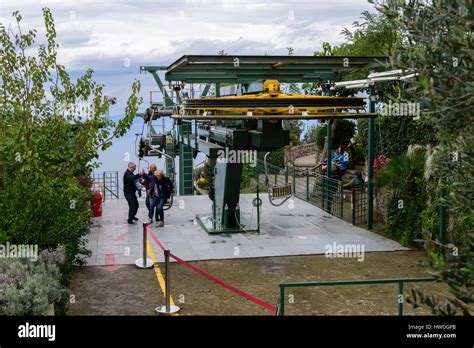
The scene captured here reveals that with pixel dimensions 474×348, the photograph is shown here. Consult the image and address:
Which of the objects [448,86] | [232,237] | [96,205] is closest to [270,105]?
[232,237]

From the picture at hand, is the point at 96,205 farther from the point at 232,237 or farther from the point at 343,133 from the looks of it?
the point at 343,133

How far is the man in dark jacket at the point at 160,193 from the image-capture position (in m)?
17.4

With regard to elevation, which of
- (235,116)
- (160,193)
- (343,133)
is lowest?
(160,193)

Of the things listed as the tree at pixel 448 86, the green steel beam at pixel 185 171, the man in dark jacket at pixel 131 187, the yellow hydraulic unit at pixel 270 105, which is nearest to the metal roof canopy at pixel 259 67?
Result: the yellow hydraulic unit at pixel 270 105

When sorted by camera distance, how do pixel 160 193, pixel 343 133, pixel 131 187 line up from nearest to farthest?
pixel 160 193 < pixel 131 187 < pixel 343 133

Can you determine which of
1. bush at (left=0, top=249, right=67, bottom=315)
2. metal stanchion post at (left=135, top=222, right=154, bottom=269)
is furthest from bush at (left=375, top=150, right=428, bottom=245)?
bush at (left=0, top=249, right=67, bottom=315)

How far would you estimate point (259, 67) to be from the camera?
49.2ft

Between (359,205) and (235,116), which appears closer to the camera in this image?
(235,116)

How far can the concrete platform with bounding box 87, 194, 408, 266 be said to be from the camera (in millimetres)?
14344

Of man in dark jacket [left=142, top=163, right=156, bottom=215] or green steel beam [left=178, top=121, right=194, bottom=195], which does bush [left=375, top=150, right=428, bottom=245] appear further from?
green steel beam [left=178, top=121, right=194, bottom=195]

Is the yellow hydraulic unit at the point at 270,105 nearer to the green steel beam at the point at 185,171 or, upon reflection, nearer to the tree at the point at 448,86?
the tree at the point at 448,86

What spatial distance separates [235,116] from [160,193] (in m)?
5.02

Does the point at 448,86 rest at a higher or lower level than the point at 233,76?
lower

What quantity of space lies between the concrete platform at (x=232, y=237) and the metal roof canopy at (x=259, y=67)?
4.04 metres
